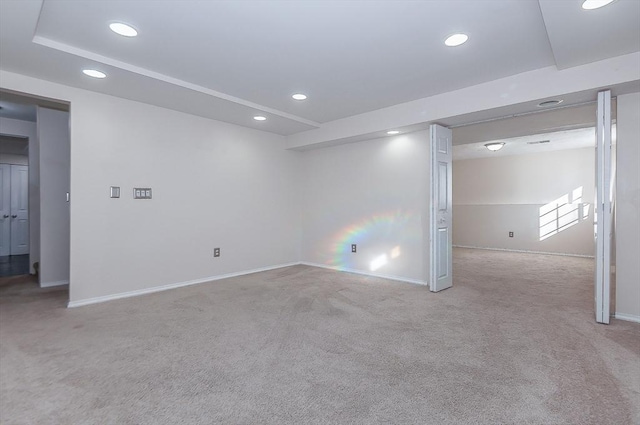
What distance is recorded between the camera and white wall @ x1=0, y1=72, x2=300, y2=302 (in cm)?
358

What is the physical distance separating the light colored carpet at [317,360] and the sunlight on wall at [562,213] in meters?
4.26

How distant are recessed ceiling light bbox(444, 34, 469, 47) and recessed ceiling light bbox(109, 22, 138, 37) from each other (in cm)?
245

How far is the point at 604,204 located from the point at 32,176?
7.36 m

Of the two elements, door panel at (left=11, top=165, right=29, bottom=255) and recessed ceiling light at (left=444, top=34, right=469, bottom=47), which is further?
door panel at (left=11, top=165, right=29, bottom=255)

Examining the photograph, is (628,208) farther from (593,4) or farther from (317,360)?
(317,360)

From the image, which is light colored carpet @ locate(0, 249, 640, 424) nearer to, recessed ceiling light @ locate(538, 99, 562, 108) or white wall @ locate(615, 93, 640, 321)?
white wall @ locate(615, 93, 640, 321)

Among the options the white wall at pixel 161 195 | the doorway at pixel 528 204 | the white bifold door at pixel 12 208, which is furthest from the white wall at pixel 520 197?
the white bifold door at pixel 12 208

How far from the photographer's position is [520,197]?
807 cm

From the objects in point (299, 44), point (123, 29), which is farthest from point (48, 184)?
point (299, 44)

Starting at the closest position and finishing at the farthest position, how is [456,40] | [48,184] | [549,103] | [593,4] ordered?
[593,4] < [456,40] < [549,103] < [48,184]

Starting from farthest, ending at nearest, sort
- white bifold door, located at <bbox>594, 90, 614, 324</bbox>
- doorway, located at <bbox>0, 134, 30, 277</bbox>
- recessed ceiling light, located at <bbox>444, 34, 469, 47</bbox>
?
doorway, located at <bbox>0, 134, 30, 277</bbox>
white bifold door, located at <bbox>594, 90, 614, 324</bbox>
recessed ceiling light, located at <bbox>444, 34, 469, 47</bbox>

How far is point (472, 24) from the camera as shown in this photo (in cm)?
A: 238

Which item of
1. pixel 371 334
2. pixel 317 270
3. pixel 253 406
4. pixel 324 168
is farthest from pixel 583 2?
pixel 317 270

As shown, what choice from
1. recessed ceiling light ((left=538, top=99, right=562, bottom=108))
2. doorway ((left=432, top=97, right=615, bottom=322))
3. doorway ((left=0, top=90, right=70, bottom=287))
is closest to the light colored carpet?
doorway ((left=0, top=90, right=70, bottom=287))
